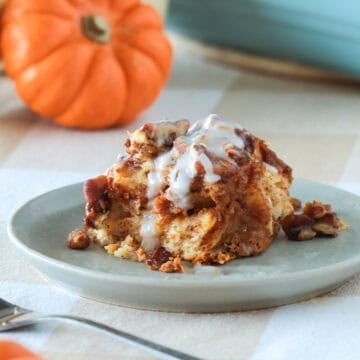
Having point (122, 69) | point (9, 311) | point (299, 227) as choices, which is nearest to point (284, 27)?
point (122, 69)

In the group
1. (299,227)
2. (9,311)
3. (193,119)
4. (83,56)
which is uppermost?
(299,227)

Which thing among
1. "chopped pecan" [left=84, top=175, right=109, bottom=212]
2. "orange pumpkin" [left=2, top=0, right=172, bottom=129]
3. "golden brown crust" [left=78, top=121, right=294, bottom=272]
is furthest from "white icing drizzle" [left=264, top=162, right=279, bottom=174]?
"orange pumpkin" [left=2, top=0, right=172, bottom=129]

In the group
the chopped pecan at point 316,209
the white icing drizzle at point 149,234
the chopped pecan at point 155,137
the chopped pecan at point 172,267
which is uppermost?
the chopped pecan at point 155,137

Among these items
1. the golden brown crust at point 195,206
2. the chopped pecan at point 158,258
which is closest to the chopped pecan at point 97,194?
the golden brown crust at point 195,206

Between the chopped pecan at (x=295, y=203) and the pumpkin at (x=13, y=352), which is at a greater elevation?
the chopped pecan at (x=295, y=203)

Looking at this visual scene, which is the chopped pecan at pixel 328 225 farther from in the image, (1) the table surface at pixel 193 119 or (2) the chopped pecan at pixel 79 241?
(2) the chopped pecan at pixel 79 241

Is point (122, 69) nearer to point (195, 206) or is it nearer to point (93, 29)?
point (93, 29)
